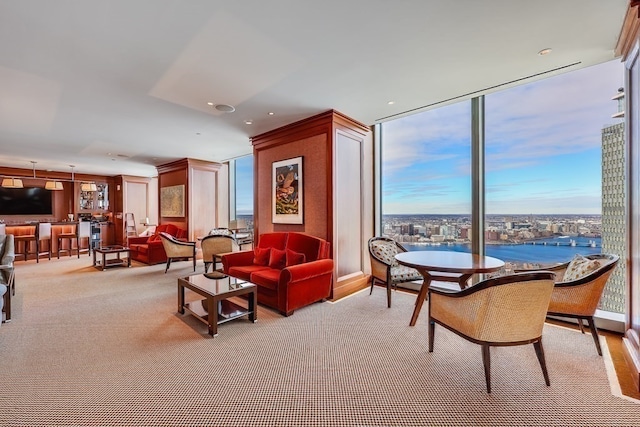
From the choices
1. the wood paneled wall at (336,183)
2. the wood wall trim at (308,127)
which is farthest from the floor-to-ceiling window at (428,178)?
the wood wall trim at (308,127)

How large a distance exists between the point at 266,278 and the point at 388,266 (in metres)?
1.59

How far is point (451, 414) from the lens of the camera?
179 cm

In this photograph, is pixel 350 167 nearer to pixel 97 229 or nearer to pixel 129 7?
pixel 129 7

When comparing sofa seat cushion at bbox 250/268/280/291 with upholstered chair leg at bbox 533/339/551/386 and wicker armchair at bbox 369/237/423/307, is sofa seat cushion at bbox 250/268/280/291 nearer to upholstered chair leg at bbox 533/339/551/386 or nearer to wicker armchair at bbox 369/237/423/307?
wicker armchair at bbox 369/237/423/307

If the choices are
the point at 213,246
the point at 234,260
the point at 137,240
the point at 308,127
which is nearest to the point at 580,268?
the point at 308,127

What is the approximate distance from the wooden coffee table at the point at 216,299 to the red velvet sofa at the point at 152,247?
3.90 m

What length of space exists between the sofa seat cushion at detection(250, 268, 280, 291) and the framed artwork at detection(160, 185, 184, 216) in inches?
188

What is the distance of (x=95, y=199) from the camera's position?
10273 mm

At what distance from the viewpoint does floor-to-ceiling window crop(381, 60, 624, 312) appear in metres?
3.11

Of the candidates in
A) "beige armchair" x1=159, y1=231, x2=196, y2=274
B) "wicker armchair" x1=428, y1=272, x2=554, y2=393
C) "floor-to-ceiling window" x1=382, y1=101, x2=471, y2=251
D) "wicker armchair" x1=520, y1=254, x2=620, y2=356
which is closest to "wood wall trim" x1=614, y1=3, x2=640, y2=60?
"floor-to-ceiling window" x1=382, y1=101, x2=471, y2=251

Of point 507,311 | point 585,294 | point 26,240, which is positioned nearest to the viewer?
point 507,311

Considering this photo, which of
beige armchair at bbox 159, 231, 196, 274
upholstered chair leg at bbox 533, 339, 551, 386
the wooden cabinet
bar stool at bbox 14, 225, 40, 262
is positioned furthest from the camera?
the wooden cabinet

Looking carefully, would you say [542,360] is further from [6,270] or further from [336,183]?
[6,270]

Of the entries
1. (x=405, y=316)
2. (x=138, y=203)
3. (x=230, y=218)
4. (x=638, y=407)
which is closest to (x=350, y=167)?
(x=405, y=316)
